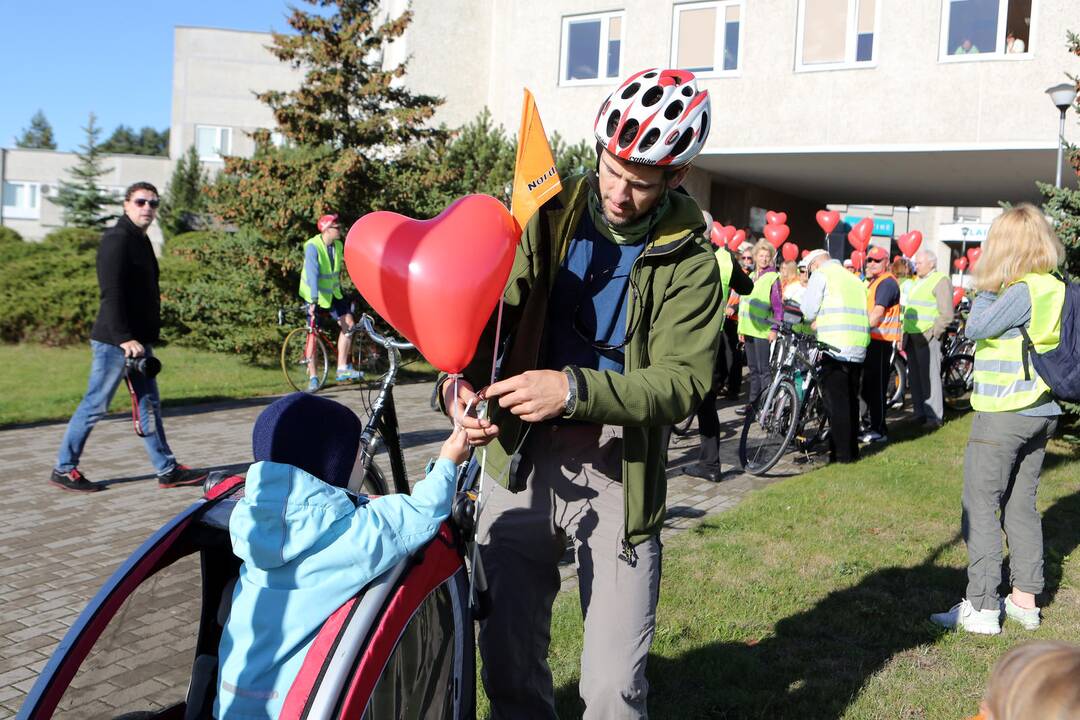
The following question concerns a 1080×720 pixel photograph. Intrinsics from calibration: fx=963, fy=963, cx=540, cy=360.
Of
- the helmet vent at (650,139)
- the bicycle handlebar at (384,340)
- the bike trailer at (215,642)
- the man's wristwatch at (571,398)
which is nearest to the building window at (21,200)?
the bicycle handlebar at (384,340)

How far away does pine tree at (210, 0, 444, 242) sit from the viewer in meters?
15.2

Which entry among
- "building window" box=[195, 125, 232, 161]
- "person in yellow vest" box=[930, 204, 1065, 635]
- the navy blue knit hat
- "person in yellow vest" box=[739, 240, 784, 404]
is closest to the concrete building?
"person in yellow vest" box=[739, 240, 784, 404]

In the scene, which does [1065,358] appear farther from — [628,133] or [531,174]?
[531,174]

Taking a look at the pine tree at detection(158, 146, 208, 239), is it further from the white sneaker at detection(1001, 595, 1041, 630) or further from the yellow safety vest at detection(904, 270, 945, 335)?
the white sneaker at detection(1001, 595, 1041, 630)

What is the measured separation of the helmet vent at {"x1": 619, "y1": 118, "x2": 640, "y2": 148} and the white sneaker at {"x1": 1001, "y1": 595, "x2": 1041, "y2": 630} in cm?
385

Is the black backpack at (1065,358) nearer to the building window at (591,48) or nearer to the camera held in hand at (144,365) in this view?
the camera held in hand at (144,365)

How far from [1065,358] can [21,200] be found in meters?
61.6

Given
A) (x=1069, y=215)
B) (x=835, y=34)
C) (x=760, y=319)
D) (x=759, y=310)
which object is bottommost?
(x=760, y=319)

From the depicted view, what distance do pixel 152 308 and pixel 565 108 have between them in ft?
47.2

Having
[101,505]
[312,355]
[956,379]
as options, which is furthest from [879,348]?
[101,505]

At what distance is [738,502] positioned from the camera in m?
7.54

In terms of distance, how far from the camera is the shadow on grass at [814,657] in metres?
3.88

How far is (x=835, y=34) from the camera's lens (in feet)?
58.1

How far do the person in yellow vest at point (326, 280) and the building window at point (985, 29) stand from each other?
11365mm
